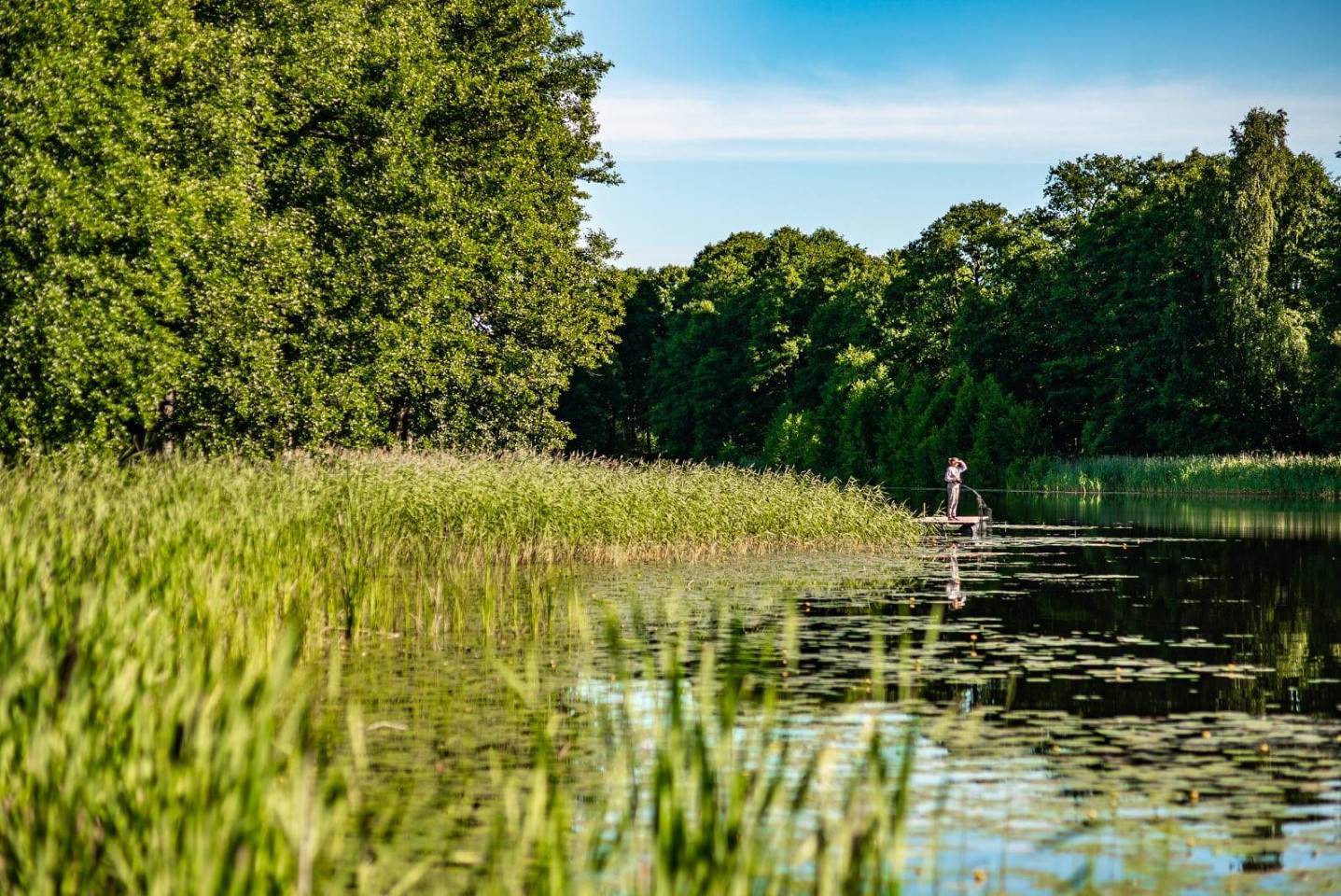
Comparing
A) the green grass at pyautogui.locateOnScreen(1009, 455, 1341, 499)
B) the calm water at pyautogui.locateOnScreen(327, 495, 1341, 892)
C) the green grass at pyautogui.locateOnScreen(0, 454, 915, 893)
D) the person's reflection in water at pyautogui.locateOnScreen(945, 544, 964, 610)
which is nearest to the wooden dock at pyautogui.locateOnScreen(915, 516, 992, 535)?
the green grass at pyautogui.locateOnScreen(0, 454, 915, 893)

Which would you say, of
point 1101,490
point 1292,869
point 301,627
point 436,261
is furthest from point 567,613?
point 1101,490

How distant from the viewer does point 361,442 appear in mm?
28969

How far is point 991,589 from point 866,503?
27.2ft

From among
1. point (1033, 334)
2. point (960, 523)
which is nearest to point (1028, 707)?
point (960, 523)

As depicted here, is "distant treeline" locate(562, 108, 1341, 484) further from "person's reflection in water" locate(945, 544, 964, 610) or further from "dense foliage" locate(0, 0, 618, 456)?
"person's reflection in water" locate(945, 544, 964, 610)

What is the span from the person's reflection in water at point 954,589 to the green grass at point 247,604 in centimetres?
315

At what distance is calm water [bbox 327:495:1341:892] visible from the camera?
7.11 m

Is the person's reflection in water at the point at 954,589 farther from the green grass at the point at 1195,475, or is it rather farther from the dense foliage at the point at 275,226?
the green grass at the point at 1195,475

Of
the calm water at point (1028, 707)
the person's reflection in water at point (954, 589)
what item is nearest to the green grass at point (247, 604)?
the calm water at point (1028, 707)

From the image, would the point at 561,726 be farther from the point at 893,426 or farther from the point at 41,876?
the point at 893,426

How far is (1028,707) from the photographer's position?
11031mm

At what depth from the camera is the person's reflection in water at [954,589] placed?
18484 mm

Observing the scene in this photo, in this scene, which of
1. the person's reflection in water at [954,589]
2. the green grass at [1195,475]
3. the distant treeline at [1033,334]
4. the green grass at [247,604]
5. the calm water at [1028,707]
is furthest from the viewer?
the distant treeline at [1033,334]

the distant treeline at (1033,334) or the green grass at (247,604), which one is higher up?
the distant treeline at (1033,334)
